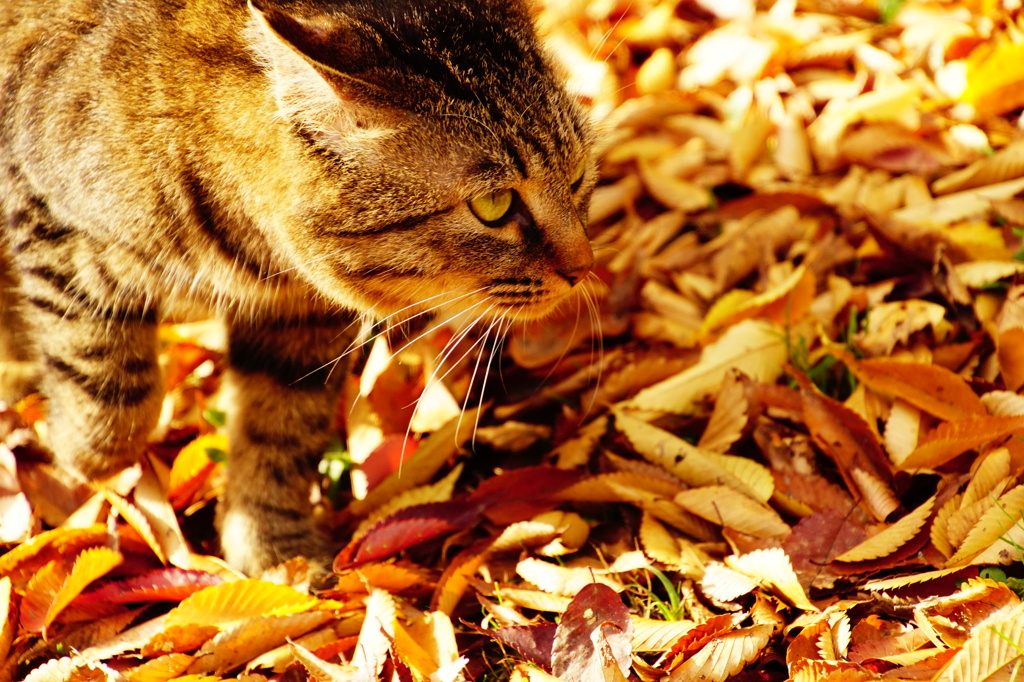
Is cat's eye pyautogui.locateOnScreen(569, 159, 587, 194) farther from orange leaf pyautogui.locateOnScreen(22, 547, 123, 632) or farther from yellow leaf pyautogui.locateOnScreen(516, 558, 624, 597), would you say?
orange leaf pyautogui.locateOnScreen(22, 547, 123, 632)

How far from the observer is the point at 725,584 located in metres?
1.73

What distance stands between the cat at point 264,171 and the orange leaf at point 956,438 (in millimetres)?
773

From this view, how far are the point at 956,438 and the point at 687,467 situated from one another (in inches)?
21.4

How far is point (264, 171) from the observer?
173 centimetres

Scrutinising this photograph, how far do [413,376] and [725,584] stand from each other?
114 centimetres

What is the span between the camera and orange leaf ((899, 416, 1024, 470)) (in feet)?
5.77

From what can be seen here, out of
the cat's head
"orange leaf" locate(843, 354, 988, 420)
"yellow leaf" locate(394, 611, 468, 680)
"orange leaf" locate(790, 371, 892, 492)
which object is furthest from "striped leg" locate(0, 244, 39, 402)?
"orange leaf" locate(843, 354, 988, 420)

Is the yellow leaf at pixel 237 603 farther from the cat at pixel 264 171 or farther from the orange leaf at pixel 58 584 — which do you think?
the cat at pixel 264 171

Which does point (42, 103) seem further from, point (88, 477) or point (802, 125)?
point (802, 125)

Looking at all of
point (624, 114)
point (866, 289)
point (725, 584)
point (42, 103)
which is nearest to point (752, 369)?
point (866, 289)

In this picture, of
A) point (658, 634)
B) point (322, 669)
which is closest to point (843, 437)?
point (658, 634)

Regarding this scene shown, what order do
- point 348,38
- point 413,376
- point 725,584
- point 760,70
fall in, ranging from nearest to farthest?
point 348,38
point 725,584
point 413,376
point 760,70

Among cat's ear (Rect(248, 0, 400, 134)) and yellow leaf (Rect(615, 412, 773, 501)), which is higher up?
cat's ear (Rect(248, 0, 400, 134))

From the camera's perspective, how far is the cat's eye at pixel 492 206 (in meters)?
1.72
